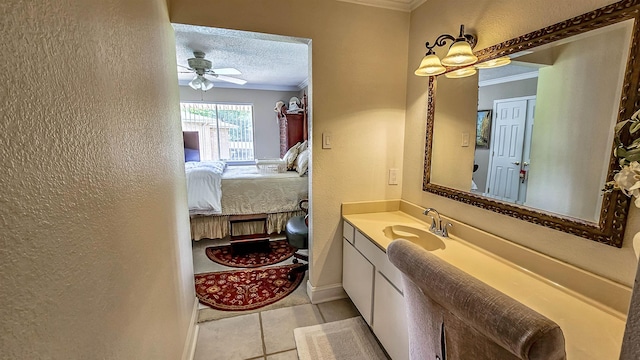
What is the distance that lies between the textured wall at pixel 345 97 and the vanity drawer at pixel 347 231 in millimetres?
48

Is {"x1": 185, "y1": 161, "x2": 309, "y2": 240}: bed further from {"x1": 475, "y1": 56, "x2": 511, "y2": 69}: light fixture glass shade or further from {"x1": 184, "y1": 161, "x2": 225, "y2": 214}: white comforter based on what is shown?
{"x1": 475, "y1": 56, "x2": 511, "y2": 69}: light fixture glass shade

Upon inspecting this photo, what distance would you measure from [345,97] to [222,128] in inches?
185

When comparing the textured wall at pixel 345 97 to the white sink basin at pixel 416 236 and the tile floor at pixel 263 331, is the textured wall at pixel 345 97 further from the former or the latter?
the white sink basin at pixel 416 236

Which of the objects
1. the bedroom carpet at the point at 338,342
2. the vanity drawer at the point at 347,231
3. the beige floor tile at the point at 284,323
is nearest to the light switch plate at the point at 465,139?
the vanity drawer at the point at 347,231

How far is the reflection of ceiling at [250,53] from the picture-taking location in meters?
2.84

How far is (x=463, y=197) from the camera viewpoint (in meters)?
1.59

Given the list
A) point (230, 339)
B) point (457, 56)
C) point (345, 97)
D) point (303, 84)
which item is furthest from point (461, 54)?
point (303, 84)

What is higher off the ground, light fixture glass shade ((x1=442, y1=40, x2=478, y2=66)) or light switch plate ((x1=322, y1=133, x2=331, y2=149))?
light fixture glass shade ((x1=442, y1=40, x2=478, y2=66))

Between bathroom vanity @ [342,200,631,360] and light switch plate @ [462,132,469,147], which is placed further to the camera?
light switch plate @ [462,132,469,147]

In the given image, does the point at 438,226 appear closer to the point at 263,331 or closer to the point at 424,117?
the point at 424,117

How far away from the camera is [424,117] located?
1.92 metres

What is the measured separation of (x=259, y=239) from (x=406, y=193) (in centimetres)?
180

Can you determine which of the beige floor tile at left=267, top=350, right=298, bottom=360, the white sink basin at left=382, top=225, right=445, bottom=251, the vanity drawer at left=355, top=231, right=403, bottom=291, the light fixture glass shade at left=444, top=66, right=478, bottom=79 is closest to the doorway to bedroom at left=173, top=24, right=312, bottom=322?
the beige floor tile at left=267, top=350, right=298, bottom=360

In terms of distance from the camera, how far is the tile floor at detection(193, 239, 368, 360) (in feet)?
5.59
